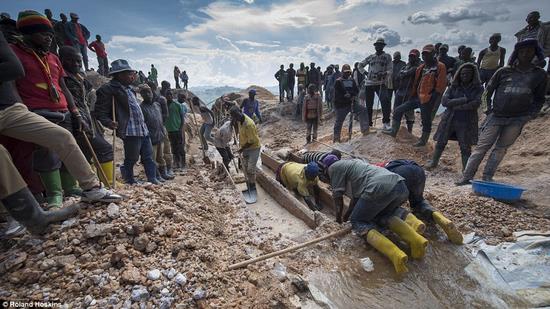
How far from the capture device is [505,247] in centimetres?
303

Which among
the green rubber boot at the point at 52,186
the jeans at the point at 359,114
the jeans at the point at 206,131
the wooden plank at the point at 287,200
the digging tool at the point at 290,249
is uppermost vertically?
the jeans at the point at 359,114

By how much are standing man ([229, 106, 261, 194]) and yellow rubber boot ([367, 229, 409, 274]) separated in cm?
293

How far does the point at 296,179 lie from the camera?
5.23m

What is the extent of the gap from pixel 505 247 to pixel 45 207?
15.9 ft

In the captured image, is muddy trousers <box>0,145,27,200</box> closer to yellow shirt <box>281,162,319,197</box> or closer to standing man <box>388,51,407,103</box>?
yellow shirt <box>281,162,319,197</box>

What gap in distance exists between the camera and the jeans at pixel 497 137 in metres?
4.12

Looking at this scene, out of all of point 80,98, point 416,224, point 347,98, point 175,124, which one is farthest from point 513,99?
point 175,124

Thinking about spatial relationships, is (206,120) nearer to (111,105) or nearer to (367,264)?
(111,105)

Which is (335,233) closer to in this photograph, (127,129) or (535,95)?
(127,129)

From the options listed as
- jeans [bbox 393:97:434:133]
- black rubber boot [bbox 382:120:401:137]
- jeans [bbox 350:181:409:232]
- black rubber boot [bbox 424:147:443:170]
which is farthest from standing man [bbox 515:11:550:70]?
jeans [bbox 350:181:409:232]

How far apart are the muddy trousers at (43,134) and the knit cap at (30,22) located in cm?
82

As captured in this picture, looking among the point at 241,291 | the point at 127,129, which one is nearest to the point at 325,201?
the point at 241,291

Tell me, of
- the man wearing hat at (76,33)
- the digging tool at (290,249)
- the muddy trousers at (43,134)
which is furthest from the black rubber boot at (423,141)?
the man wearing hat at (76,33)

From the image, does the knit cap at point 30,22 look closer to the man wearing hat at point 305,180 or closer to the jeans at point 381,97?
the man wearing hat at point 305,180
